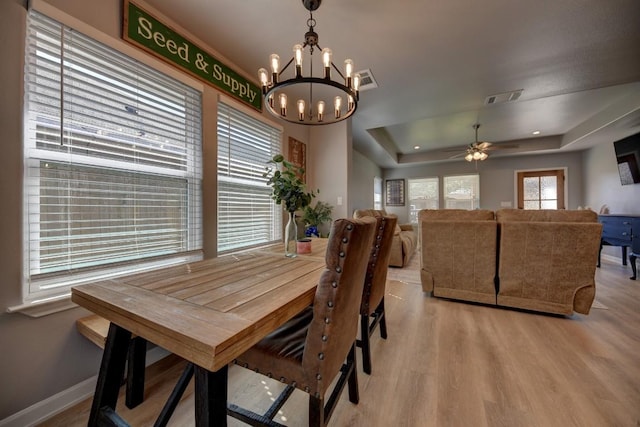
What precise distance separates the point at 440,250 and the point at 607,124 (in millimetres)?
4074

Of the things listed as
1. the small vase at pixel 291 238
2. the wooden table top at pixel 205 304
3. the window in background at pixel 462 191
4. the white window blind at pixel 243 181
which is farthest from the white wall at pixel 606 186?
the wooden table top at pixel 205 304

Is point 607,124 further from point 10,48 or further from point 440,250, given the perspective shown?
point 10,48

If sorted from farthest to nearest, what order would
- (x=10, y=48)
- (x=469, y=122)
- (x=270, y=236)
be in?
1. (x=469, y=122)
2. (x=270, y=236)
3. (x=10, y=48)

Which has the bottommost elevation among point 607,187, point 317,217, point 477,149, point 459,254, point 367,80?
point 459,254

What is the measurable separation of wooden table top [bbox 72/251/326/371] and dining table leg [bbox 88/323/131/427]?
193 millimetres

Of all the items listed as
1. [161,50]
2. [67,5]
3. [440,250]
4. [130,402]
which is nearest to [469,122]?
[440,250]

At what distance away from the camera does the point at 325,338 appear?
83 cm

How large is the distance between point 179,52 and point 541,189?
8.18 m

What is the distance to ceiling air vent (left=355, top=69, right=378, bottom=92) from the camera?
2.51 metres

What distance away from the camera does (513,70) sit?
8.06 ft

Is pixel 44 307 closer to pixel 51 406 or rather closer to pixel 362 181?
pixel 51 406

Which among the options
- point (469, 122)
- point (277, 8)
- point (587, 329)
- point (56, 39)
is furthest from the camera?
point (469, 122)

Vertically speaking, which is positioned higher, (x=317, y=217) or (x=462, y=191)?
(x=462, y=191)

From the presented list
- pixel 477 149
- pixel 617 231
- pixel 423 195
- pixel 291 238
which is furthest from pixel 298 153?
pixel 423 195
